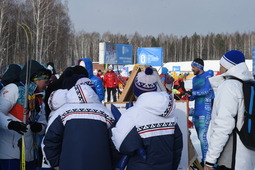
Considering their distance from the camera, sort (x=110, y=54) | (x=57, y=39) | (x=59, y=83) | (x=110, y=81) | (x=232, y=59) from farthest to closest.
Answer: (x=57, y=39), (x=110, y=54), (x=110, y=81), (x=59, y=83), (x=232, y=59)

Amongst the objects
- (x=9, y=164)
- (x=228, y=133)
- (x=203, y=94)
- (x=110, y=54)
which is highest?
(x=110, y=54)

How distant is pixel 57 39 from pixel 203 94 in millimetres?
34427

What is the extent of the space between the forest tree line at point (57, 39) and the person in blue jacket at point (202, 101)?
2724 mm

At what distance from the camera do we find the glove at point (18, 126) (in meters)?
3.06

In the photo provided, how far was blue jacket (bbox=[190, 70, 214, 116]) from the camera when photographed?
211 inches

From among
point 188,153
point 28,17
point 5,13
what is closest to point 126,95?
point 188,153

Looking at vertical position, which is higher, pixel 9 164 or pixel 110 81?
pixel 110 81

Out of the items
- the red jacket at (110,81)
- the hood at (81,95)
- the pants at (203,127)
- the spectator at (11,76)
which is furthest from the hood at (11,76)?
the red jacket at (110,81)

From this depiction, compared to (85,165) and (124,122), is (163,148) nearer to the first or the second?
(124,122)

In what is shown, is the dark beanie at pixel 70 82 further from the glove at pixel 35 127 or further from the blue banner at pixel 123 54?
the blue banner at pixel 123 54

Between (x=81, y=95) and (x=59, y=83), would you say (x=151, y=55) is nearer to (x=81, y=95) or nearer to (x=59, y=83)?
(x=59, y=83)

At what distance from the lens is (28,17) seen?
34.8m

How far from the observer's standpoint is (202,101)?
5.41 meters

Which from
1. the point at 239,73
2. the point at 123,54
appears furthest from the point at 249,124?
the point at 123,54
